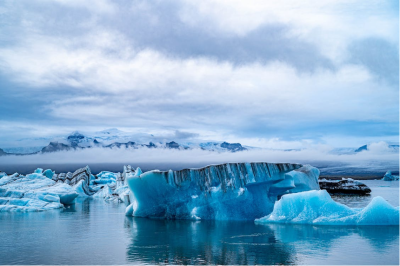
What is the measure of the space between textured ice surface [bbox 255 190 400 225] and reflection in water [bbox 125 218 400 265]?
0.94ft

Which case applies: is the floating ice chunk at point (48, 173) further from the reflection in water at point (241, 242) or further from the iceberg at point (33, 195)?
the reflection in water at point (241, 242)

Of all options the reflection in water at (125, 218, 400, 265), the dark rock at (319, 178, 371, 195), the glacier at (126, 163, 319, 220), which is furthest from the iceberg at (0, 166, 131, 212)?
the dark rock at (319, 178, 371, 195)

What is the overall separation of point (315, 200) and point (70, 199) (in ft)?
58.0

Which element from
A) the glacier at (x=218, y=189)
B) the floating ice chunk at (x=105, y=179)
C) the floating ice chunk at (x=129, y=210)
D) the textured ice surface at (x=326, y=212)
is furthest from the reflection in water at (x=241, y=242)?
the floating ice chunk at (x=105, y=179)

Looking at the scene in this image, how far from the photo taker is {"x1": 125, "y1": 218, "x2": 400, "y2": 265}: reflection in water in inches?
345

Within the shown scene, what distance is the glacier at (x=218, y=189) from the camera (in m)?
14.7

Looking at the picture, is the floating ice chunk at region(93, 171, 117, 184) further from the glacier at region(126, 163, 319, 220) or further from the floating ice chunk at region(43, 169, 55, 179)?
the glacier at region(126, 163, 319, 220)

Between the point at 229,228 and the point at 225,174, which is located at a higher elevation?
the point at 225,174

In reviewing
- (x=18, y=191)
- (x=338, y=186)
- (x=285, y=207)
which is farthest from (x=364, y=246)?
(x=338, y=186)

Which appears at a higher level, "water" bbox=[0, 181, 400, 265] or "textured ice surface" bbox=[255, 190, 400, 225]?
"textured ice surface" bbox=[255, 190, 400, 225]

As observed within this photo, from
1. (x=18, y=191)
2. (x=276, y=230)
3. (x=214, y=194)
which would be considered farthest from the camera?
(x=18, y=191)

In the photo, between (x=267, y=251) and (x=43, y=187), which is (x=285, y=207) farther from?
(x=43, y=187)

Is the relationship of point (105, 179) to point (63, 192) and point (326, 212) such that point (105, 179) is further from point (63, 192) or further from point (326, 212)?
point (326, 212)

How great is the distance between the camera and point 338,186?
35.8 m
